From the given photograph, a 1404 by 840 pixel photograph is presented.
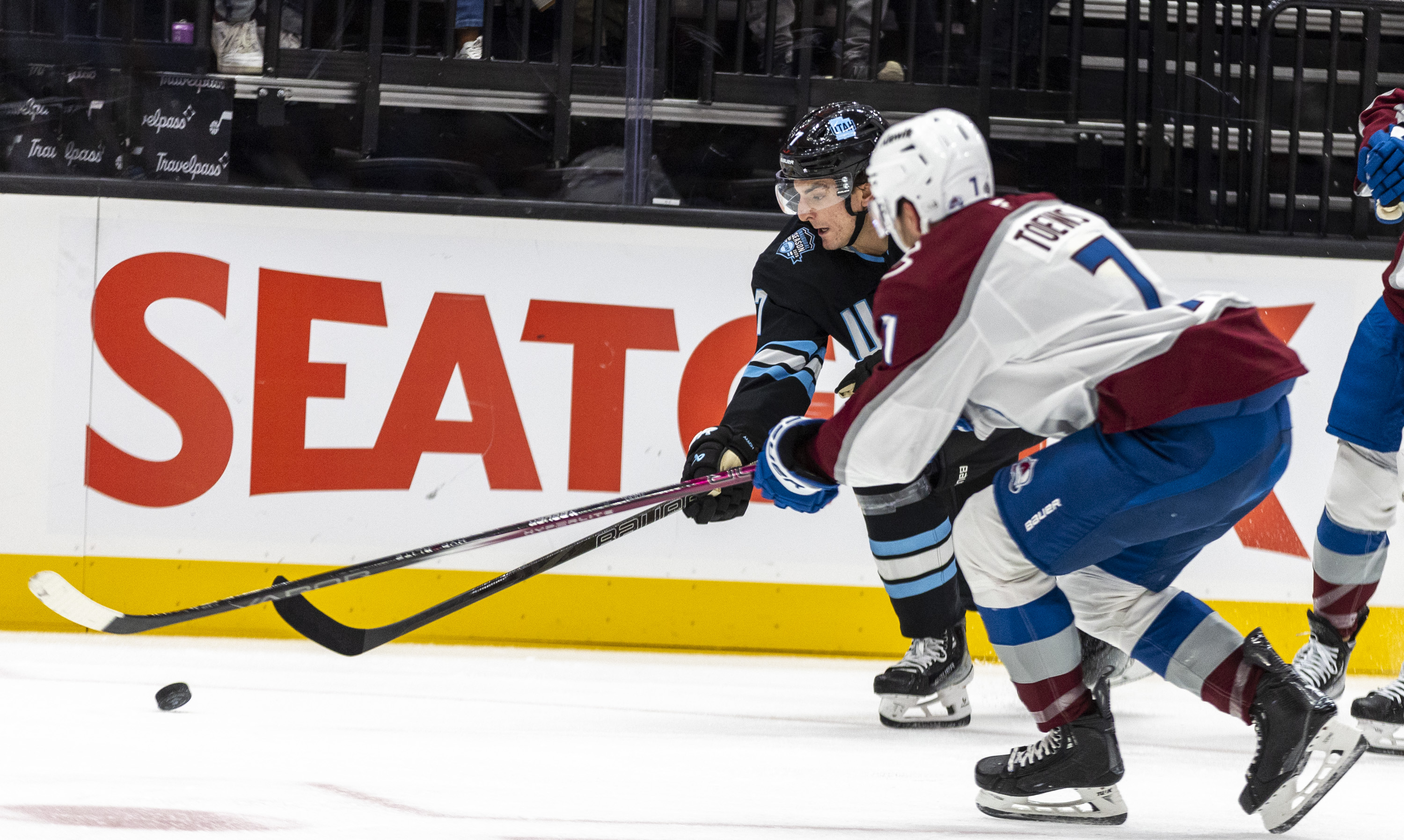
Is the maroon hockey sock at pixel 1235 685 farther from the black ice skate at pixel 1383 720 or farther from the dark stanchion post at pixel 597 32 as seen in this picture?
the dark stanchion post at pixel 597 32

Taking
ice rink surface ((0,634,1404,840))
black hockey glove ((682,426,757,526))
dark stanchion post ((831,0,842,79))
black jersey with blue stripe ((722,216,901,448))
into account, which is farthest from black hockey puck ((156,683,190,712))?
dark stanchion post ((831,0,842,79))

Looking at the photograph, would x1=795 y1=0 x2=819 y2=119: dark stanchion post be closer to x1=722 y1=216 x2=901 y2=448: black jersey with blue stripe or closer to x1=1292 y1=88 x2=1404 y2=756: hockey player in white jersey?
x1=722 y1=216 x2=901 y2=448: black jersey with blue stripe

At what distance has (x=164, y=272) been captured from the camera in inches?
126

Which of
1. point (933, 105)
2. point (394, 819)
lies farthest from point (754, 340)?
point (394, 819)

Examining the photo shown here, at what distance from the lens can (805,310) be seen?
8.81ft

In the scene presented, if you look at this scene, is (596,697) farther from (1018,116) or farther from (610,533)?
(1018,116)

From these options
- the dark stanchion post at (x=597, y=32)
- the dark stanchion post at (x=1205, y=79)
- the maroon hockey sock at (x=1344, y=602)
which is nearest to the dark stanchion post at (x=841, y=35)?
the dark stanchion post at (x=597, y=32)

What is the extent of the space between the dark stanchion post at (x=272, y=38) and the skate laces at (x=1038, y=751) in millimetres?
2662

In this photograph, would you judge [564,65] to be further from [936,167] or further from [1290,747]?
[1290,747]

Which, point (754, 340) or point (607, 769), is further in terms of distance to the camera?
point (754, 340)

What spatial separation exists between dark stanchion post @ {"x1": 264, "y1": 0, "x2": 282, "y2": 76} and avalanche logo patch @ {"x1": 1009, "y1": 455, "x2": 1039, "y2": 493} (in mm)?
2502

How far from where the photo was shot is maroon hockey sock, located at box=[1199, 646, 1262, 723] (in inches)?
69.1

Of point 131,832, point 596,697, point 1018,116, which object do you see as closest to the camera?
point 131,832

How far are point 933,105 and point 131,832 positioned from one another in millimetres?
2785
